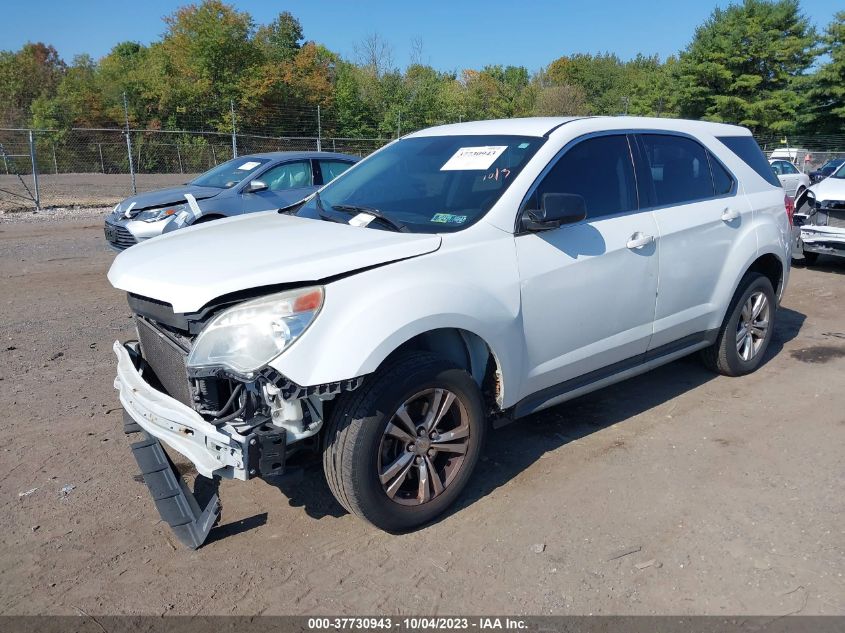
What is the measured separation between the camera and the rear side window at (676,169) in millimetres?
4469

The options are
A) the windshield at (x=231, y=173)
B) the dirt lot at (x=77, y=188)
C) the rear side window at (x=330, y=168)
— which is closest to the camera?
the windshield at (x=231, y=173)

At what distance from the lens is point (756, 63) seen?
4684 cm

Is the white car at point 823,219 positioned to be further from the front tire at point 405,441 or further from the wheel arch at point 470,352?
the front tire at point 405,441

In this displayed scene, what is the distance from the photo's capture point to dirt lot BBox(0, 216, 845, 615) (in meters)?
2.89

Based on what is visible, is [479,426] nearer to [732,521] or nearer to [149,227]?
[732,521]

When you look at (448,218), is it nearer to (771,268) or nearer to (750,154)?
(750,154)

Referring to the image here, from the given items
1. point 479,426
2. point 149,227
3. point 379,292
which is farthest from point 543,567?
point 149,227

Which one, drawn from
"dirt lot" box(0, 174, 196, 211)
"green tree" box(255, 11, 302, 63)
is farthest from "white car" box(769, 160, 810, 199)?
"green tree" box(255, 11, 302, 63)

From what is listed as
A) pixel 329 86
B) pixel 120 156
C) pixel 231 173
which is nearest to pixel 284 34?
pixel 329 86

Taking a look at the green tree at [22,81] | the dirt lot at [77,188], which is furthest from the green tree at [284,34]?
the dirt lot at [77,188]

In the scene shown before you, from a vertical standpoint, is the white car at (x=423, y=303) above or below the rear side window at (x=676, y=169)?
below

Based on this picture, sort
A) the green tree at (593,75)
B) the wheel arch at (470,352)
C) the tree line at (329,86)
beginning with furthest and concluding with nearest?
the green tree at (593,75)
the tree line at (329,86)
the wheel arch at (470,352)

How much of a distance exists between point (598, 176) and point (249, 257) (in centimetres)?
213

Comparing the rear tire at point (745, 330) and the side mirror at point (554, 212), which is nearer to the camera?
the side mirror at point (554, 212)
